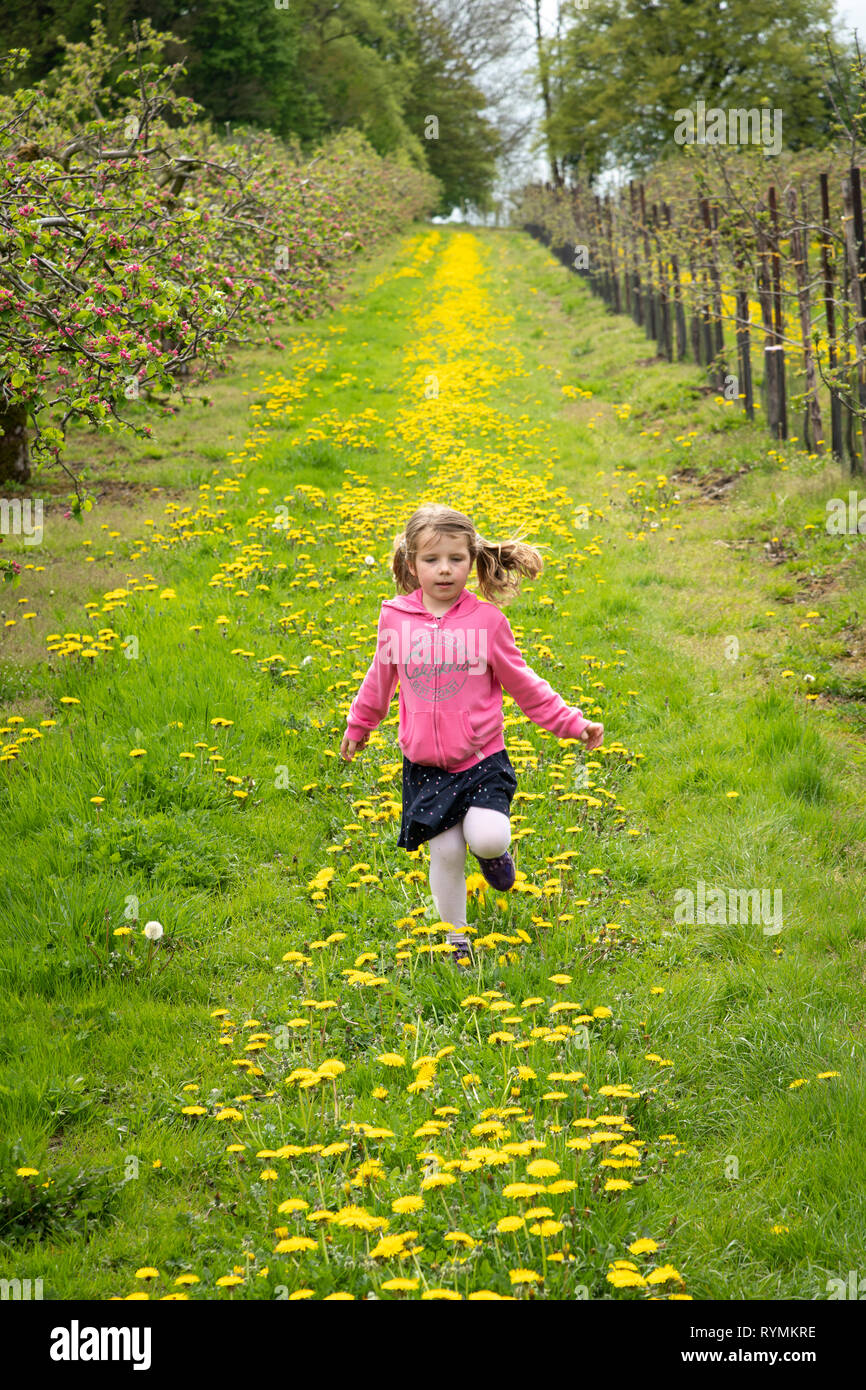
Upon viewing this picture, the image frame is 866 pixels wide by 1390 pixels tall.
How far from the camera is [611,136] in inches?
1593

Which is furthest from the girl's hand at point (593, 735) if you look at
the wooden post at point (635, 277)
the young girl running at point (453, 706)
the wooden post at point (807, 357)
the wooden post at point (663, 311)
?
the wooden post at point (635, 277)

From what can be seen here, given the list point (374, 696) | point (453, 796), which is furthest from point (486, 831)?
point (374, 696)

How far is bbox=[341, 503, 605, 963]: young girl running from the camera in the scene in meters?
3.85

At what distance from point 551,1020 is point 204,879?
1.79 meters

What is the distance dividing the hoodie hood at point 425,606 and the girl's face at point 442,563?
7 cm

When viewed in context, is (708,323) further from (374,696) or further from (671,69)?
(671,69)

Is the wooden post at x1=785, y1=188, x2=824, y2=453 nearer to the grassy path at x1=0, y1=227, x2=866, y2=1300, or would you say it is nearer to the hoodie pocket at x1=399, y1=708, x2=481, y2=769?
the grassy path at x1=0, y1=227, x2=866, y2=1300

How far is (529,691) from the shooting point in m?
3.99

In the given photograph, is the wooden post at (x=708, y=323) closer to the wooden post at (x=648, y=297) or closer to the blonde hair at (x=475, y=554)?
the wooden post at (x=648, y=297)

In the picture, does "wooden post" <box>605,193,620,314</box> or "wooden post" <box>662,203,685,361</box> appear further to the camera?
"wooden post" <box>605,193,620,314</box>

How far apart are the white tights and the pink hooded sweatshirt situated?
219 millimetres

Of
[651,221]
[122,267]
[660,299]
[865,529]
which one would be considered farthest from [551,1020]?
[651,221]

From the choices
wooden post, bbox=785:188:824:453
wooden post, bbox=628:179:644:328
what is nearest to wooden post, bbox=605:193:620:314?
wooden post, bbox=628:179:644:328

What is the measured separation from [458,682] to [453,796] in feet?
1.32
